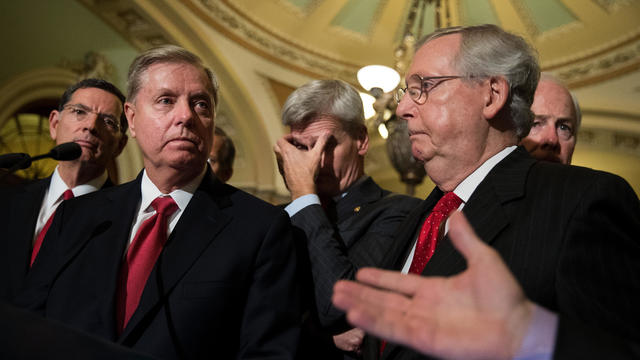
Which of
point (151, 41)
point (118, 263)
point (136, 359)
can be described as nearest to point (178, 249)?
point (118, 263)

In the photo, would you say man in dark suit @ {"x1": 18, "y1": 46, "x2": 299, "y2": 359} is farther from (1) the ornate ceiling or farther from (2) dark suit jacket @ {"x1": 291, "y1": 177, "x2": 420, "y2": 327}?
(1) the ornate ceiling

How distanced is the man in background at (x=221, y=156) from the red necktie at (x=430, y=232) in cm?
189

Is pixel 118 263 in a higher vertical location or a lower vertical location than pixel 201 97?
lower

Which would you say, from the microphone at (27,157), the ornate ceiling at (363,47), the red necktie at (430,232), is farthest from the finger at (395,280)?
the ornate ceiling at (363,47)

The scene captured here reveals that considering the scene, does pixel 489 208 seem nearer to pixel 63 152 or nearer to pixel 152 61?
pixel 152 61

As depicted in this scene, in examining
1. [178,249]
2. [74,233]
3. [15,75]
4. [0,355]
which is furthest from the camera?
[15,75]

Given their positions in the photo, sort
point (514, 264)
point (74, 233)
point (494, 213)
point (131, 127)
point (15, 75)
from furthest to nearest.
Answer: point (15, 75) → point (131, 127) → point (74, 233) → point (494, 213) → point (514, 264)

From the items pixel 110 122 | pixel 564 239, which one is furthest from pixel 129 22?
pixel 564 239

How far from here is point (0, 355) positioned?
2.37 feet

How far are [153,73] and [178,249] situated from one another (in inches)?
23.8

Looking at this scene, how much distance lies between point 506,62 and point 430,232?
0.54 meters

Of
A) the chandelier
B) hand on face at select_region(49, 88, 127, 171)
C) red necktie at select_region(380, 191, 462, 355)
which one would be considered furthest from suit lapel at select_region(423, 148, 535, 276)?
the chandelier

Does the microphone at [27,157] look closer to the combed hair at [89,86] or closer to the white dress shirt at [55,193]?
the white dress shirt at [55,193]

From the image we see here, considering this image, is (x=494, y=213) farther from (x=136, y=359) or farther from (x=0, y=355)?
(x=0, y=355)
